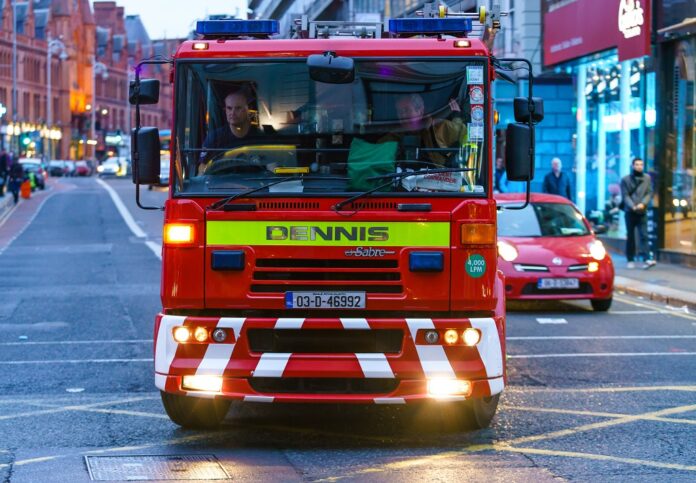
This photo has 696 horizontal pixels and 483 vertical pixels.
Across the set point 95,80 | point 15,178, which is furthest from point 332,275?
point 95,80

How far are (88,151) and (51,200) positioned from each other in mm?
89036

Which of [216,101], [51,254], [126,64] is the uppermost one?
[126,64]

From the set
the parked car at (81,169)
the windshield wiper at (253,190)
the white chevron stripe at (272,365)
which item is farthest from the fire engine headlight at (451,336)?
the parked car at (81,169)

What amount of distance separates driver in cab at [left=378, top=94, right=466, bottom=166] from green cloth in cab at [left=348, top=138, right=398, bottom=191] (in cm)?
7

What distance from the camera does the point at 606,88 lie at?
32.2 metres

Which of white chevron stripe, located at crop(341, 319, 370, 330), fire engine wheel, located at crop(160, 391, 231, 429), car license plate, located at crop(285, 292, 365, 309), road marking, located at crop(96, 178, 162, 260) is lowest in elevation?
road marking, located at crop(96, 178, 162, 260)

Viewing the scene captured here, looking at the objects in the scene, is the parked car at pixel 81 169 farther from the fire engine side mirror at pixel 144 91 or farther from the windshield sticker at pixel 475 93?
the windshield sticker at pixel 475 93

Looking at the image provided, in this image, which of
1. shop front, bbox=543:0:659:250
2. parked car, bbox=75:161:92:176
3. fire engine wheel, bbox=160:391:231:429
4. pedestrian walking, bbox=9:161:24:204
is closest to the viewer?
fire engine wheel, bbox=160:391:231:429

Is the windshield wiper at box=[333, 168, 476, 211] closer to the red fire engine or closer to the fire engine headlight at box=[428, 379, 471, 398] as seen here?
the red fire engine

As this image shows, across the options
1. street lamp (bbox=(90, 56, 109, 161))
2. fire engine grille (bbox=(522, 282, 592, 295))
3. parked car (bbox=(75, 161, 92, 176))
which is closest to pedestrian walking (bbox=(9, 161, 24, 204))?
fire engine grille (bbox=(522, 282, 592, 295))

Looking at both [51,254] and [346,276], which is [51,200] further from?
[346,276]

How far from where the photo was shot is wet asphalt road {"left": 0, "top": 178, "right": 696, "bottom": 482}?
832 centimetres

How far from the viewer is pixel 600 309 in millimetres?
18672

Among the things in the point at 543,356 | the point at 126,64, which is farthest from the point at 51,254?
the point at 126,64
